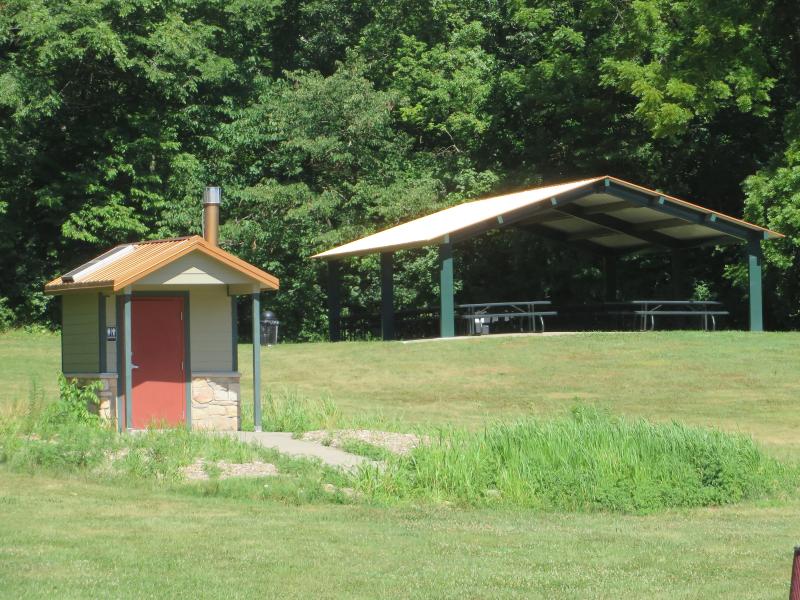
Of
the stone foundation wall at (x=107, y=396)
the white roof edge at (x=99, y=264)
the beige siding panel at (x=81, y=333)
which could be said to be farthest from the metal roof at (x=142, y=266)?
the stone foundation wall at (x=107, y=396)

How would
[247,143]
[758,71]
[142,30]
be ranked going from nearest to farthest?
1. [758,71]
2. [142,30]
3. [247,143]

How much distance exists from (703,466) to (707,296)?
25504mm

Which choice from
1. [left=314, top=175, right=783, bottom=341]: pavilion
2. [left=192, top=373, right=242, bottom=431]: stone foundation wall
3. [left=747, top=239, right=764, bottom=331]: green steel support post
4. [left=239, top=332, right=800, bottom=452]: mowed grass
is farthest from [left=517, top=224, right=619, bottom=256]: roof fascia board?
[left=192, top=373, right=242, bottom=431]: stone foundation wall

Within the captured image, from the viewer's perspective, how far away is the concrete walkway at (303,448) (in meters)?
13.3

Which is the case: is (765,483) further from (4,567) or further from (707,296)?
(707,296)

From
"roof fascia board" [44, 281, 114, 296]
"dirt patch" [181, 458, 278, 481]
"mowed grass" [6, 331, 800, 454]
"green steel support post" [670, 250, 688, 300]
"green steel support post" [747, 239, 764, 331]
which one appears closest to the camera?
"dirt patch" [181, 458, 278, 481]

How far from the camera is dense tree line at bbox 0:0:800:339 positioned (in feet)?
113

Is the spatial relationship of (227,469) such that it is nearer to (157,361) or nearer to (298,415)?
(157,361)

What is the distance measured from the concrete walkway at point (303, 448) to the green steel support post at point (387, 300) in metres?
12.6

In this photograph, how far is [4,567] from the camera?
785 cm

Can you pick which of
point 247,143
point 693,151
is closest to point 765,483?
point 693,151

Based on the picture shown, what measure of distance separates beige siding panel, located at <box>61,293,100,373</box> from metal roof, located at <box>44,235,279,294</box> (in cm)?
29

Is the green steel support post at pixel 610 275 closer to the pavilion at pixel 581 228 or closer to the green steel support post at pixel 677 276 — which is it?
the pavilion at pixel 581 228

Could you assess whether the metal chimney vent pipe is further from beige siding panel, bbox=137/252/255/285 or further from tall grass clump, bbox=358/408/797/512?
tall grass clump, bbox=358/408/797/512
